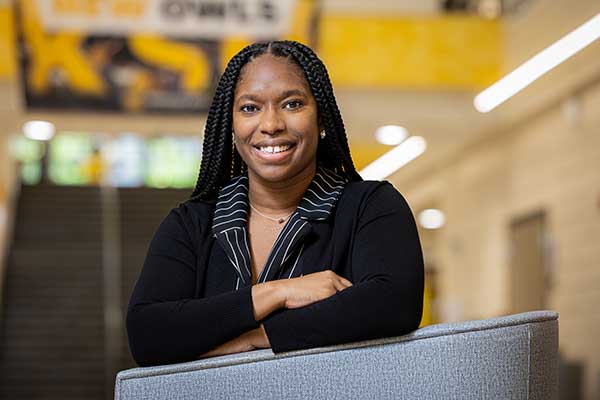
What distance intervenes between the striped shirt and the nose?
0.19m

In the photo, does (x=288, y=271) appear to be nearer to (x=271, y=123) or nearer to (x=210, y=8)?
(x=271, y=123)

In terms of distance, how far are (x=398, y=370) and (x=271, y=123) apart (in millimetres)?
598

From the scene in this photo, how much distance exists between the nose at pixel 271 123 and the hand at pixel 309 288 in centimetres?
31

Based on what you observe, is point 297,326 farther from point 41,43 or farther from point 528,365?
point 41,43

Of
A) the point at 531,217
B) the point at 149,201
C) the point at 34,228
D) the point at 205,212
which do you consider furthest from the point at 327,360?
the point at 149,201

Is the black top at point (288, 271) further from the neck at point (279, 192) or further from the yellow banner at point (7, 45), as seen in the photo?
the yellow banner at point (7, 45)

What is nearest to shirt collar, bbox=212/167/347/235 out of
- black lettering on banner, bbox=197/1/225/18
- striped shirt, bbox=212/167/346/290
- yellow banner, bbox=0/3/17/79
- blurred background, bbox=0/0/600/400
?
striped shirt, bbox=212/167/346/290

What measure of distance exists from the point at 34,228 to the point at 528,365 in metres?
14.2

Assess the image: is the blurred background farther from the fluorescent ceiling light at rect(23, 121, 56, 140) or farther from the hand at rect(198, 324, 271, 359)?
the hand at rect(198, 324, 271, 359)

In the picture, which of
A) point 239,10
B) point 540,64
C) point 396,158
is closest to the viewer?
point 239,10

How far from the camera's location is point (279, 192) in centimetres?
233

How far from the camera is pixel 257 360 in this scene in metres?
1.92

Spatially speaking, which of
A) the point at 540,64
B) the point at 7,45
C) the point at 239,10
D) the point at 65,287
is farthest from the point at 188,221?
the point at 7,45

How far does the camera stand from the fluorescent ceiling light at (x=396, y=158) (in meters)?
16.6
